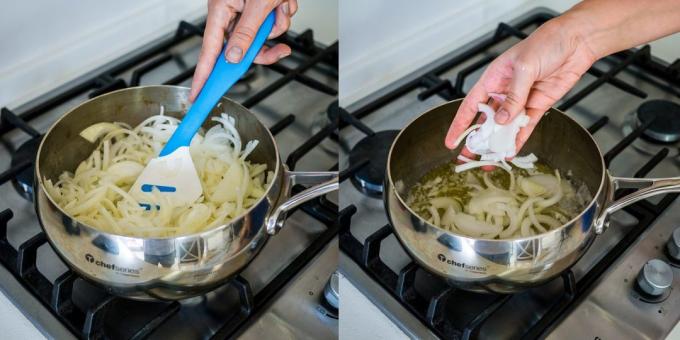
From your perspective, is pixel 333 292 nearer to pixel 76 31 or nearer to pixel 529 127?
pixel 529 127

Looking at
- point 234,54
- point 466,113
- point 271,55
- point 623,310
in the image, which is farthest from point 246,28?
point 623,310

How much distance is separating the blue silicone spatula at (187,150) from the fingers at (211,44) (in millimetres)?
12

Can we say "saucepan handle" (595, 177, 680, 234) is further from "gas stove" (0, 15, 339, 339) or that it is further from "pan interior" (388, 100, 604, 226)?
"gas stove" (0, 15, 339, 339)

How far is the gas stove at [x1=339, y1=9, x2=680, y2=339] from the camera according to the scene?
0.74 meters

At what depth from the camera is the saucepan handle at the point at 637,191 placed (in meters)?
0.70

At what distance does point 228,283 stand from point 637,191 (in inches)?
17.0

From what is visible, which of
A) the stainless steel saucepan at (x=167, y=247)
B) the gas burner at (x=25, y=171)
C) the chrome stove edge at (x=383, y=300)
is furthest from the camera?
the gas burner at (x=25, y=171)

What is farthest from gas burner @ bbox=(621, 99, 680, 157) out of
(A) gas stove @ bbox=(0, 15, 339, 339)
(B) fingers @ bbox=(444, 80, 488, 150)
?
(A) gas stove @ bbox=(0, 15, 339, 339)

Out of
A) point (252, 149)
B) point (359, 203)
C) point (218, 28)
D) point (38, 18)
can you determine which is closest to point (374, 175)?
point (359, 203)

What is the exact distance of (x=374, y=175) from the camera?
0.90 m

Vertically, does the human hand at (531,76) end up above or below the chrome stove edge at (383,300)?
above

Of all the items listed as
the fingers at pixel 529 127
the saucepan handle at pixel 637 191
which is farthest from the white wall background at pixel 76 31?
the saucepan handle at pixel 637 191

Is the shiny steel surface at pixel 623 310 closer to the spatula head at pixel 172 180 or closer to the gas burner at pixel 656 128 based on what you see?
the gas burner at pixel 656 128

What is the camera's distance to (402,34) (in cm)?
114
